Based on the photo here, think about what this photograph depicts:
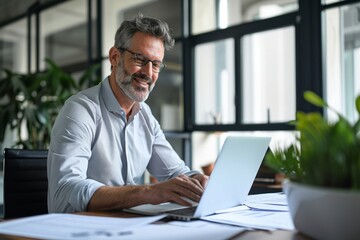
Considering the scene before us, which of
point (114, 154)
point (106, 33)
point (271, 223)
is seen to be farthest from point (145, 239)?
point (106, 33)

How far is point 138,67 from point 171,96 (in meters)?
2.70

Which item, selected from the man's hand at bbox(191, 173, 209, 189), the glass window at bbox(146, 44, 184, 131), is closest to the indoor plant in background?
the man's hand at bbox(191, 173, 209, 189)

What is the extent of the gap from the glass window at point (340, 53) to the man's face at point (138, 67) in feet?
6.02

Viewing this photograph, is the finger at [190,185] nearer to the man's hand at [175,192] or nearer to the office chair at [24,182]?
the man's hand at [175,192]

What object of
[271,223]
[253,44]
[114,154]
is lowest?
[271,223]

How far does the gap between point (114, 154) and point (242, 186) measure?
58cm

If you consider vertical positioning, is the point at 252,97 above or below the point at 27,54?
below

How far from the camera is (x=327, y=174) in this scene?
679 millimetres

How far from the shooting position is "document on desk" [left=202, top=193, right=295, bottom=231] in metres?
0.94

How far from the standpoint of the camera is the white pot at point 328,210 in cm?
68

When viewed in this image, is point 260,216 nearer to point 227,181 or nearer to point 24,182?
point 227,181

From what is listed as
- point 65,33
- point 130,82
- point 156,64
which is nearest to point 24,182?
point 130,82

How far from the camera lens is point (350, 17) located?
3100mm

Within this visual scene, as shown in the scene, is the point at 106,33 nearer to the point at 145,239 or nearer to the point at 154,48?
the point at 154,48
